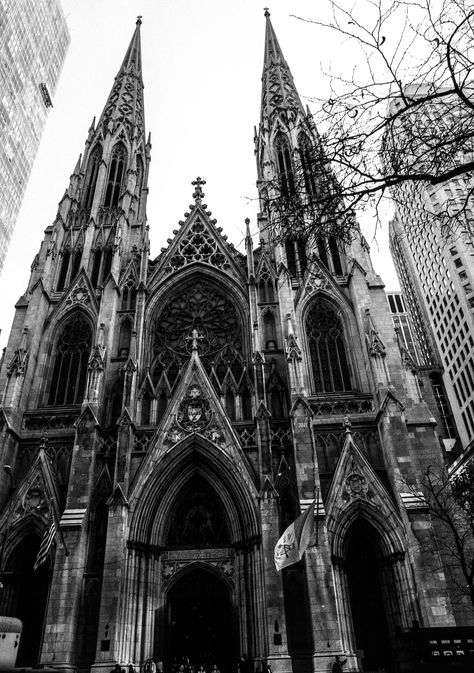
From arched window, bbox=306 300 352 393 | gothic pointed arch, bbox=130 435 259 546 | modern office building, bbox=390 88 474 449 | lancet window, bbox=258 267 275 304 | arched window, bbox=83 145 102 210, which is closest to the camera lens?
gothic pointed arch, bbox=130 435 259 546

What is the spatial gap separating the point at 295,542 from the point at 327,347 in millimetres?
10976

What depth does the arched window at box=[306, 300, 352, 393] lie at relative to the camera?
2320 centimetres

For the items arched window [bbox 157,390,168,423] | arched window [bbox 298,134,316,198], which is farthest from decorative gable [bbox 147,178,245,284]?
arched window [bbox 298,134,316,198]

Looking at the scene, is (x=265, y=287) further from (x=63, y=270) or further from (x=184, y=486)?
(x=63, y=270)

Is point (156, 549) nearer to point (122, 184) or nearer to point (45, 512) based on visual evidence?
point (45, 512)

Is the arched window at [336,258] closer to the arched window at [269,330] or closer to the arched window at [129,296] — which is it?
the arched window at [269,330]

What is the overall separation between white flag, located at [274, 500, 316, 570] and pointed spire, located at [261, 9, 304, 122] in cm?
2580

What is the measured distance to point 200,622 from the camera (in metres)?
19.0

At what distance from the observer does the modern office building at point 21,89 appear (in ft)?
142

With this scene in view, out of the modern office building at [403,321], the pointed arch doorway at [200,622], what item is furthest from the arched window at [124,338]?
the modern office building at [403,321]

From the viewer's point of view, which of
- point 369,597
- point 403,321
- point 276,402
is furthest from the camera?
point 403,321

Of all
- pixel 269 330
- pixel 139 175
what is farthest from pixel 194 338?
pixel 139 175

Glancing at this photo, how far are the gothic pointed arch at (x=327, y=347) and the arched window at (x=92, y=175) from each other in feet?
51.4

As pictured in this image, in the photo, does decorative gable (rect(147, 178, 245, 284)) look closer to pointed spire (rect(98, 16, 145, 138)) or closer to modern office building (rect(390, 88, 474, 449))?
pointed spire (rect(98, 16, 145, 138))
